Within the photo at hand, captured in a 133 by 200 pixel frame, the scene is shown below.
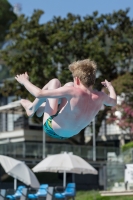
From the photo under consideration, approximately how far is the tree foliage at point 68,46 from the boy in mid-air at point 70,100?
1293 inches

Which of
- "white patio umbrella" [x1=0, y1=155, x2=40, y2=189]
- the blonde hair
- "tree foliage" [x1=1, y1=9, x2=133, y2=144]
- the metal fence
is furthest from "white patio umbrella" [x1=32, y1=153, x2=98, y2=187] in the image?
the blonde hair

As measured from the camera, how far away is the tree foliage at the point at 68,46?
136 feet

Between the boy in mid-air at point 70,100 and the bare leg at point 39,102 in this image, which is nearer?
the boy in mid-air at point 70,100

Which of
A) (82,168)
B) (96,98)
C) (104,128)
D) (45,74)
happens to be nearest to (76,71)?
(96,98)

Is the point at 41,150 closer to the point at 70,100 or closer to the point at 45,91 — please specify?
the point at 70,100

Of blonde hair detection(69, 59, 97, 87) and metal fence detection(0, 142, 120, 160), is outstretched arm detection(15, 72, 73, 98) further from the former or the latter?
metal fence detection(0, 142, 120, 160)

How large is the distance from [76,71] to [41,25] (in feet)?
118

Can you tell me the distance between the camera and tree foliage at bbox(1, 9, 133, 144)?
41.3 m

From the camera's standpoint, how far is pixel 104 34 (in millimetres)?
42125

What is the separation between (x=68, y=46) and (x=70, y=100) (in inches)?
1355

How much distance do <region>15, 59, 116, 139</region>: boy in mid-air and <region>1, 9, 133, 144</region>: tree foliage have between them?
108 feet

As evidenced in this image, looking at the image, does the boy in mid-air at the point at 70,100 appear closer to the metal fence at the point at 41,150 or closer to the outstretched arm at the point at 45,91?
the outstretched arm at the point at 45,91

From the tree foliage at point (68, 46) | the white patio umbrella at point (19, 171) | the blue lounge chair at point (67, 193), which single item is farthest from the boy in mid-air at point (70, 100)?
the tree foliage at point (68, 46)

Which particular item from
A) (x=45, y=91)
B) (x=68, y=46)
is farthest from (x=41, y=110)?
(x=68, y=46)
